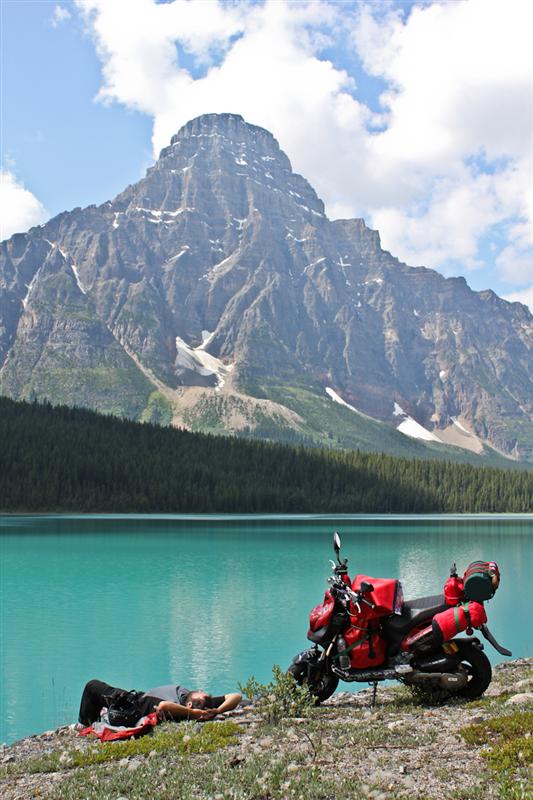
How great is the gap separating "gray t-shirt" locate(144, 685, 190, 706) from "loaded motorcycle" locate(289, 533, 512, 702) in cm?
324

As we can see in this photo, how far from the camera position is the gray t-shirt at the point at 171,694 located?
16.2 meters

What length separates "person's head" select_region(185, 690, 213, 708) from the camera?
1608 cm

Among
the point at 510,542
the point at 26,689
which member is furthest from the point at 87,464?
the point at 26,689

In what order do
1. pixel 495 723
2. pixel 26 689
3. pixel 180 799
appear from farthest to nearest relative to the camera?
pixel 26 689, pixel 495 723, pixel 180 799

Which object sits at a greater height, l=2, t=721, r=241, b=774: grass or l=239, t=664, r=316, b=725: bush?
l=239, t=664, r=316, b=725: bush

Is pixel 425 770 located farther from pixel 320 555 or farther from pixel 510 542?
pixel 510 542

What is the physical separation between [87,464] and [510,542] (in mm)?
112146

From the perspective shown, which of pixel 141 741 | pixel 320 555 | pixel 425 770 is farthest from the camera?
pixel 320 555

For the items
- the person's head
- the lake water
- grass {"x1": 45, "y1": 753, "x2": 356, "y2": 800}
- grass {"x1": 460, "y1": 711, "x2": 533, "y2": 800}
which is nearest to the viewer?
grass {"x1": 460, "y1": 711, "x2": 533, "y2": 800}

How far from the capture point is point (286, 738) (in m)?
13.2

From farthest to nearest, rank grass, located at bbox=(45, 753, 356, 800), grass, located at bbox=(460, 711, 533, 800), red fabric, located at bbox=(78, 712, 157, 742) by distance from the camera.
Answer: red fabric, located at bbox=(78, 712, 157, 742) < grass, located at bbox=(45, 753, 356, 800) < grass, located at bbox=(460, 711, 533, 800)

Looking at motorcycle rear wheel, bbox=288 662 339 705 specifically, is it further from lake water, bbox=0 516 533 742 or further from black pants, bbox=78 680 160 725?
lake water, bbox=0 516 533 742

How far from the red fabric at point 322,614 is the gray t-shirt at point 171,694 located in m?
3.31

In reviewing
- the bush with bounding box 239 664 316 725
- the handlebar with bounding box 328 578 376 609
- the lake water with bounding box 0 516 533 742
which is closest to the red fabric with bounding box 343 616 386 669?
the handlebar with bounding box 328 578 376 609
